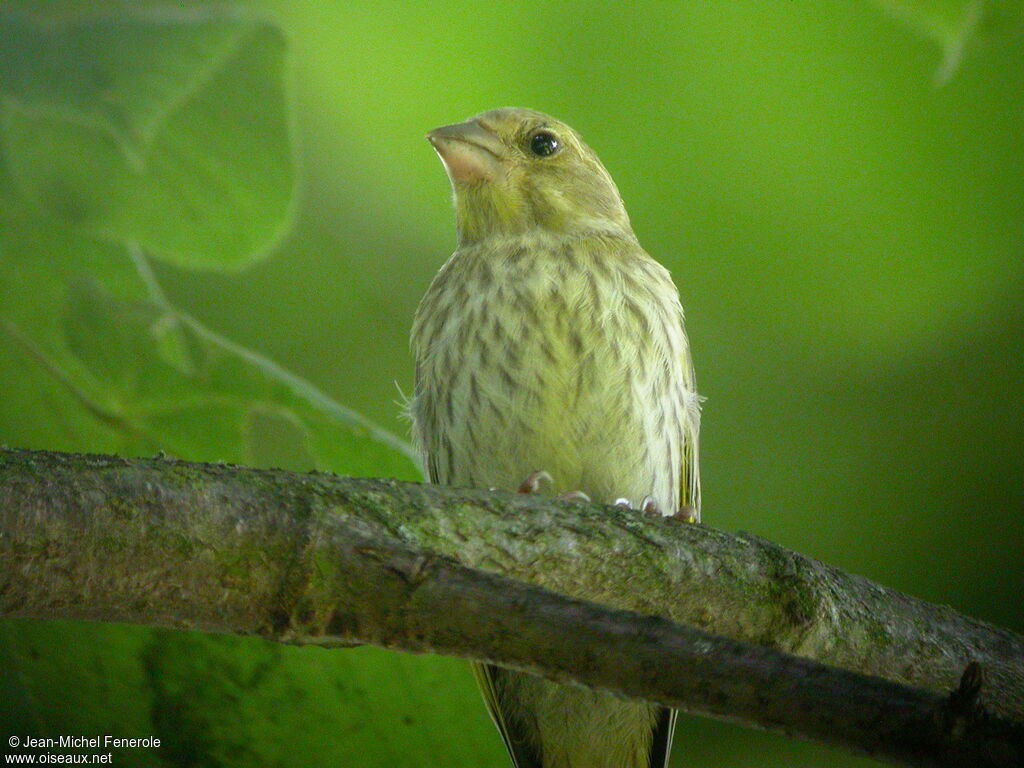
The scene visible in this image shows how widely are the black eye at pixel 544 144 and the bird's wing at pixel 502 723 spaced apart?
1.25 meters

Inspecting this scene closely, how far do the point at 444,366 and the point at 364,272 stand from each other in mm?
772

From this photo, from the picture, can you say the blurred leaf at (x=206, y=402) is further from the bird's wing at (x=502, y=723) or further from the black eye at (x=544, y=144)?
the black eye at (x=544, y=144)

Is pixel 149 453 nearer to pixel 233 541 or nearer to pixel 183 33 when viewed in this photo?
pixel 183 33

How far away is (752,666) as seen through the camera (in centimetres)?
113

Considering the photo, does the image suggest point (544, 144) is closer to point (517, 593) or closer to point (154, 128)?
point (154, 128)

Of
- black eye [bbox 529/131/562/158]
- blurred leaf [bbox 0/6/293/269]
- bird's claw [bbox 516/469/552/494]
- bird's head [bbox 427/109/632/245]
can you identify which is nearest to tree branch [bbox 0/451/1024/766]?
bird's claw [bbox 516/469/552/494]

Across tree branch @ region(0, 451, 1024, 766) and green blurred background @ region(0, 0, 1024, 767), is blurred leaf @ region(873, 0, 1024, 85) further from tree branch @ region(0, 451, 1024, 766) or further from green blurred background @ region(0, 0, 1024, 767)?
tree branch @ region(0, 451, 1024, 766)

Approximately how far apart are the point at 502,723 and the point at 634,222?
1465mm

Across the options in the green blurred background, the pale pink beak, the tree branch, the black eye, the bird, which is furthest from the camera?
the green blurred background

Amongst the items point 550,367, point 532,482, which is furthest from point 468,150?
point 532,482

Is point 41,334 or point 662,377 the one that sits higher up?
point 662,377

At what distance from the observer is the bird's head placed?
282cm

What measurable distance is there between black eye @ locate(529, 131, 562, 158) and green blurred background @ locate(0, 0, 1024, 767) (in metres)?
0.36

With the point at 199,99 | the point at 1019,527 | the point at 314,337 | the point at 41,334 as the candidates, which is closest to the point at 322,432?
the point at 314,337
